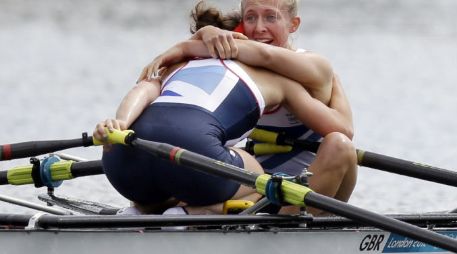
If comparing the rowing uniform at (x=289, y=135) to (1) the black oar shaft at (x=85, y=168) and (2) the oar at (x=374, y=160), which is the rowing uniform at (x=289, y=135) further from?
(1) the black oar shaft at (x=85, y=168)

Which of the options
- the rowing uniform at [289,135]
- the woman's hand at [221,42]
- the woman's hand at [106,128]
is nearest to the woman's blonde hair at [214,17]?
the woman's hand at [221,42]

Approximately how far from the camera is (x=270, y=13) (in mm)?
6734

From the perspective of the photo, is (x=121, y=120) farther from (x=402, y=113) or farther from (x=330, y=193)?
(x=402, y=113)

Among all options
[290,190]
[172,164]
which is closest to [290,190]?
[290,190]

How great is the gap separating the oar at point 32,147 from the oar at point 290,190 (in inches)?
47.1

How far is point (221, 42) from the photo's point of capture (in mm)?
6457

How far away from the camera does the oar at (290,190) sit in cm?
572

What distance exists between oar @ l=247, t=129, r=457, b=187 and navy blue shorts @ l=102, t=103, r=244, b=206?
3.11ft

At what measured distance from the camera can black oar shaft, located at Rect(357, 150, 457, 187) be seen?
6840 mm

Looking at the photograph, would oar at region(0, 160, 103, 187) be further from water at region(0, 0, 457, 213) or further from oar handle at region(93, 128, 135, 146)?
water at region(0, 0, 457, 213)

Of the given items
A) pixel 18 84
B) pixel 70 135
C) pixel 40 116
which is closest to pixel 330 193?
pixel 70 135

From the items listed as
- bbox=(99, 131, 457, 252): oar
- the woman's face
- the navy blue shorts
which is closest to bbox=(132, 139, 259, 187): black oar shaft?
bbox=(99, 131, 457, 252): oar

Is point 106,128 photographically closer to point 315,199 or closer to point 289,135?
point 315,199

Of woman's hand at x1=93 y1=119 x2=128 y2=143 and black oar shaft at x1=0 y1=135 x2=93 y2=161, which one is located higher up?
woman's hand at x1=93 y1=119 x2=128 y2=143
